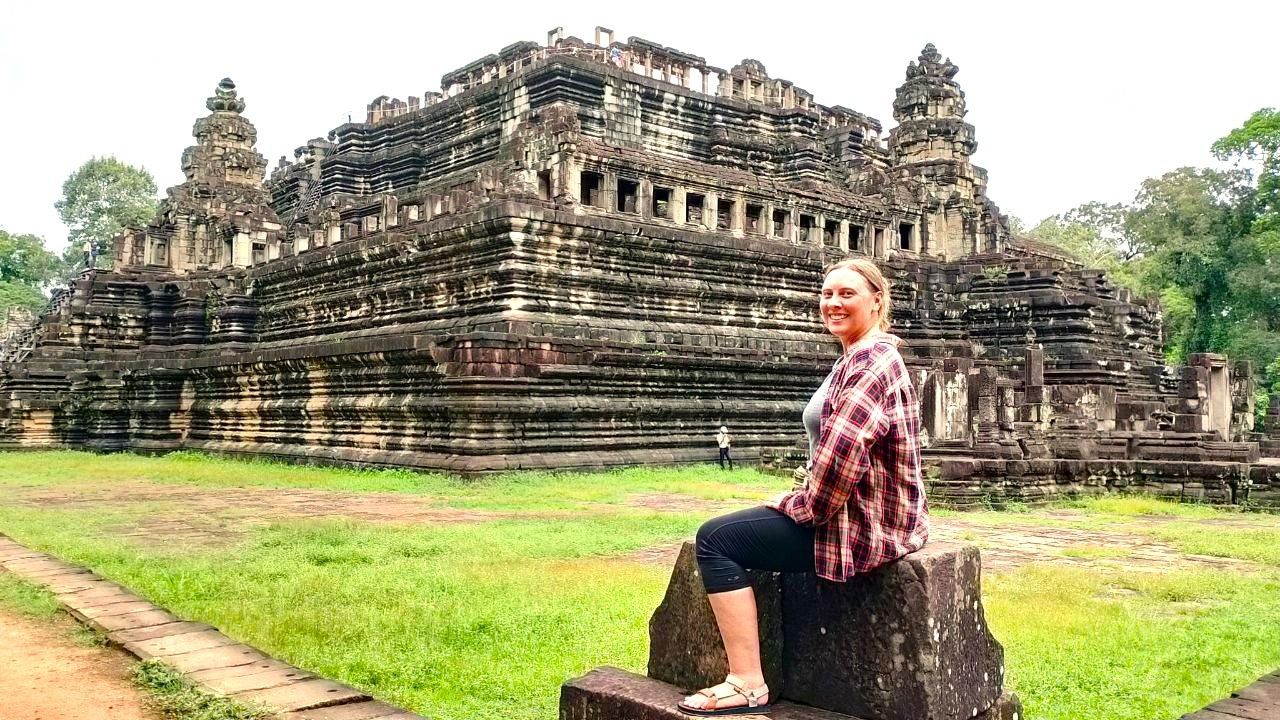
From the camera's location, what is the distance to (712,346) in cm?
1977

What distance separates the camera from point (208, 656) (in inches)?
195

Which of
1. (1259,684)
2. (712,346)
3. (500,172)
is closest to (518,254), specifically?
(500,172)

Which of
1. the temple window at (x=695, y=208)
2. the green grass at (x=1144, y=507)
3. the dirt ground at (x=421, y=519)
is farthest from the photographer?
the temple window at (x=695, y=208)

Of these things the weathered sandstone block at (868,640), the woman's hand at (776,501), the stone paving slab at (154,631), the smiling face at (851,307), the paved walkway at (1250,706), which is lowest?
the stone paving slab at (154,631)

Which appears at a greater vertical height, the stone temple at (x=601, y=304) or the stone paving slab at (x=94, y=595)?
the stone temple at (x=601, y=304)

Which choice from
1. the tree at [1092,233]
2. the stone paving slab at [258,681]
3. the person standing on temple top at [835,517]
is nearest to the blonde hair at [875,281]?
the person standing on temple top at [835,517]

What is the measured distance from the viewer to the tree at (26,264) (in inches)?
2554

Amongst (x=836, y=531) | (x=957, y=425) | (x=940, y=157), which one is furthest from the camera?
(x=940, y=157)

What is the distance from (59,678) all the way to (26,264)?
71.6 meters

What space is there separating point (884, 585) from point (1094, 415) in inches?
758

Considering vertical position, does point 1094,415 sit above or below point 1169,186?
below

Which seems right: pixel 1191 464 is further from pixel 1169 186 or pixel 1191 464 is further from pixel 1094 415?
pixel 1169 186

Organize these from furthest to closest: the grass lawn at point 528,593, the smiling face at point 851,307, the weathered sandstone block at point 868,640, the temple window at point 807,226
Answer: the temple window at point 807,226 → the grass lawn at point 528,593 → the smiling face at point 851,307 → the weathered sandstone block at point 868,640

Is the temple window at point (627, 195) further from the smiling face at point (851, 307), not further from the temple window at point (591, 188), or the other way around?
the smiling face at point (851, 307)
